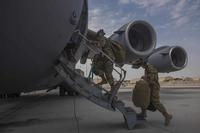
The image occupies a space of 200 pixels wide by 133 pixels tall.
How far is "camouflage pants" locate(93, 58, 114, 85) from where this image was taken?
6.51 m

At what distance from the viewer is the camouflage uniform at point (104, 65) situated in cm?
653

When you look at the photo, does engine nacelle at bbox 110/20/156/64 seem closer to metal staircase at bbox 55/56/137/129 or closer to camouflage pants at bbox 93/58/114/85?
camouflage pants at bbox 93/58/114/85

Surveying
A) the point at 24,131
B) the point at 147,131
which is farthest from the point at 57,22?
the point at 147,131

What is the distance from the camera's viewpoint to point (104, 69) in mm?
6609

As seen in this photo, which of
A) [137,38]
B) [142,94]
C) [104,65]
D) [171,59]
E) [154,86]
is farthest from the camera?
[171,59]

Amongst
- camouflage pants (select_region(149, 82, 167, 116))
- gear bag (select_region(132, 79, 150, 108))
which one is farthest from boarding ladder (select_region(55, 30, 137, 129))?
camouflage pants (select_region(149, 82, 167, 116))

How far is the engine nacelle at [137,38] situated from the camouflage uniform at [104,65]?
413cm

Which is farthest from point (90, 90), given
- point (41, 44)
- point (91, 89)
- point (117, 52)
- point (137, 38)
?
point (137, 38)

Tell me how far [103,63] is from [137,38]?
17.9 feet

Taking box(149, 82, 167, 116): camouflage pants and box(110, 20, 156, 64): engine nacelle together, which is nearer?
box(149, 82, 167, 116): camouflage pants

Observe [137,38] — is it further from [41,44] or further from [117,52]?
[41,44]

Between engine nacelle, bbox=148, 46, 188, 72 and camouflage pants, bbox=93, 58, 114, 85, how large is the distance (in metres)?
8.93

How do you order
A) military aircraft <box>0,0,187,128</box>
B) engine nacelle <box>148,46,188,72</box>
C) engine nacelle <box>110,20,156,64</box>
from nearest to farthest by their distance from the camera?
military aircraft <box>0,0,187,128</box> → engine nacelle <box>110,20,156,64</box> → engine nacelle <box>148,46,188,72</box>

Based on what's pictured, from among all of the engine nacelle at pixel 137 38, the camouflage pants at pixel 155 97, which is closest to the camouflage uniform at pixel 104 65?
the camouflage pants at pixel 155 97
